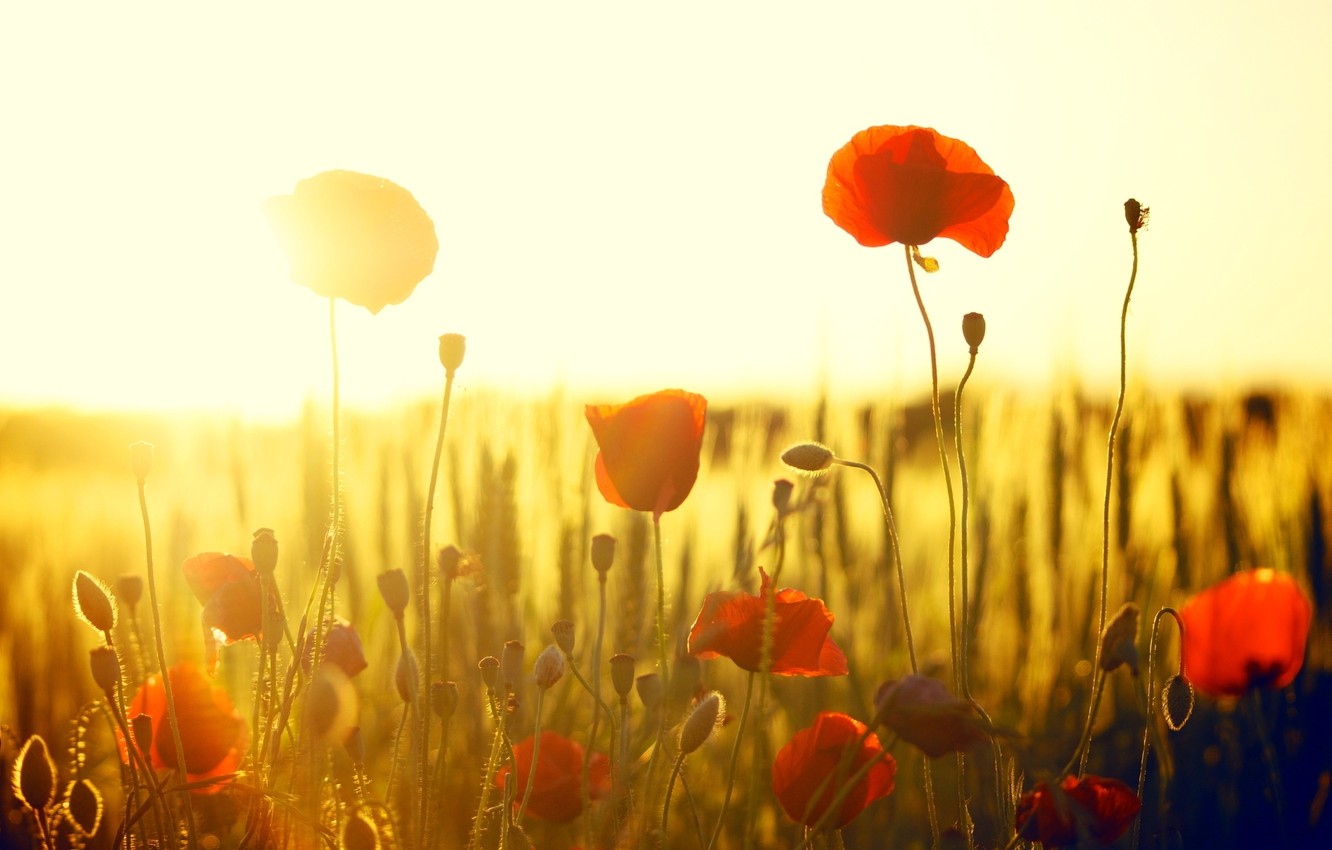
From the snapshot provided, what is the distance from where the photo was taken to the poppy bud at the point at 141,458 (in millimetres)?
972

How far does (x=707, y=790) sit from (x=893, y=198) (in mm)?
1081

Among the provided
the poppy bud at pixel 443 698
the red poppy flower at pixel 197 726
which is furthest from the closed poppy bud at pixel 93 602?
the poppy bud at pixel 443 698

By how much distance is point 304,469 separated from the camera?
1.85 metres

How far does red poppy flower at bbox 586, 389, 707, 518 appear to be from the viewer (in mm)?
1079

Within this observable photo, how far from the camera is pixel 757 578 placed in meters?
3.04

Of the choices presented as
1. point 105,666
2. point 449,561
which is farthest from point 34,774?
point 449,561

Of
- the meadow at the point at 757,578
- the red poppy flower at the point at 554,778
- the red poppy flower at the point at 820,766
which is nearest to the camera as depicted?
the red poppy flower at the point at 820,766

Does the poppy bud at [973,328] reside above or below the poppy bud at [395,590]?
above

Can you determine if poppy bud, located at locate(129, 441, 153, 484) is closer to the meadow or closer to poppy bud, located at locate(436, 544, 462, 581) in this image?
poppy bud, located at locate(436, 544, 462, 581)

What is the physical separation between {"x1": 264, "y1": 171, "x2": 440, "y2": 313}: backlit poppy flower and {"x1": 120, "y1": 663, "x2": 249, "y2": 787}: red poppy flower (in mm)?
391

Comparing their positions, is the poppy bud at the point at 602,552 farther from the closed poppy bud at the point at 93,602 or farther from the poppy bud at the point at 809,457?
the closed poppy bud at the point at 93,602

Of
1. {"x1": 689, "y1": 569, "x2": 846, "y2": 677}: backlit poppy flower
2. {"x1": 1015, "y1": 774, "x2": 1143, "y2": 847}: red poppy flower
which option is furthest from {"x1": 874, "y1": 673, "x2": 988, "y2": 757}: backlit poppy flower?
{"x1": 689, "y1": 569, "x2": 846, "y2": 677}: backlit poppy flower

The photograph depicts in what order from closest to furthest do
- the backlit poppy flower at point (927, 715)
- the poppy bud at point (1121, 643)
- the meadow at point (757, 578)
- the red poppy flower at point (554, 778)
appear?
the backlit poppy flower at point (927, 715) < the poppy bud at point (1121, 643) < the red poppy flower at point (554, 778) < the meadow at point (757, 578)

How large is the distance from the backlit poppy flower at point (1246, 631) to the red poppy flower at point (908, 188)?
56 centimetres
